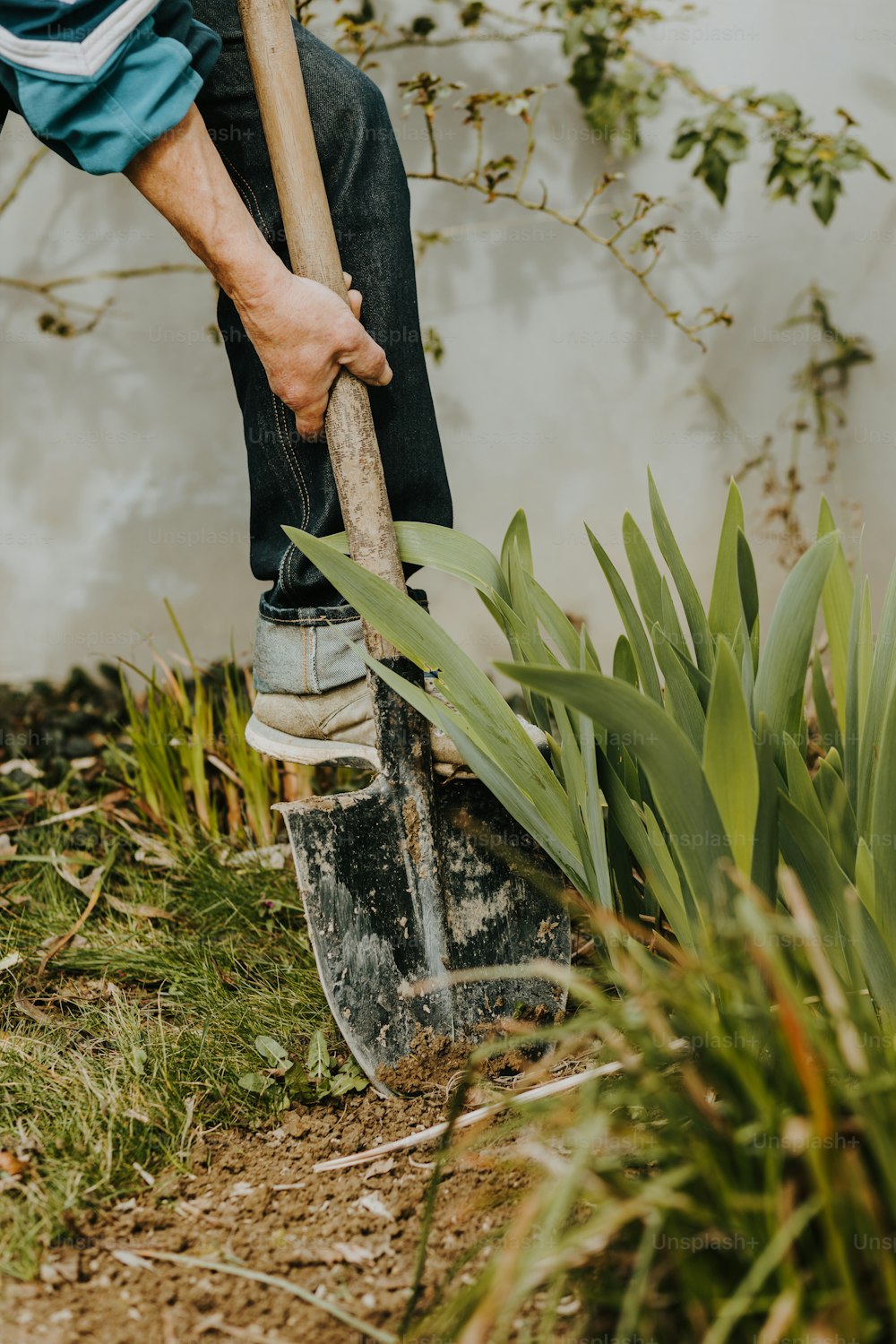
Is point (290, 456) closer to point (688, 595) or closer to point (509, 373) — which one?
point (688, 595)

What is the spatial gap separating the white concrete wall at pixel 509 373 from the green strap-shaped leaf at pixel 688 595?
1.24 metres

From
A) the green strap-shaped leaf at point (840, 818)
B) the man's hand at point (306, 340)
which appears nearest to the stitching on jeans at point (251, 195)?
the man's hand at point (306, 340)

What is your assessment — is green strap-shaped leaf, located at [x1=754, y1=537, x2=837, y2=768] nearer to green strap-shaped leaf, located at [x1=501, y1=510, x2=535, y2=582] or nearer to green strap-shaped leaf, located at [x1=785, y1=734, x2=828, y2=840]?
green strap-shaped leaf, located at [x1=785, y1=734, x2=828, y2=840]

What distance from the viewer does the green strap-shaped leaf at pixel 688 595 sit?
3.71ft

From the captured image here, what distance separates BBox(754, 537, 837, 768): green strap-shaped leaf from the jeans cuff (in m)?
0.55

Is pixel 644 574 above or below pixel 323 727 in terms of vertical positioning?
above

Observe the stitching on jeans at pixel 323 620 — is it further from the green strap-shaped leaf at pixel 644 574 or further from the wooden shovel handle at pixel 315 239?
the green strap-shaped leaf at pixel 644 574

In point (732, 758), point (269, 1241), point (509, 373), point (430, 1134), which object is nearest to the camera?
point (732, 758)

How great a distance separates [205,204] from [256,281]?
93mm

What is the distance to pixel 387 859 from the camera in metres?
1.22

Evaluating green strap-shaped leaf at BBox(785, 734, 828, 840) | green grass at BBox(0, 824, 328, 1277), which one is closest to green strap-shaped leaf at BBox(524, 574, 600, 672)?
green strap-shaped leaf at BBox(785, 734, 828, 840)

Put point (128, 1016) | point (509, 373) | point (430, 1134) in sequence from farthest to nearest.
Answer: point (509, 373) < point (128, 1016) < point (430, 1134)

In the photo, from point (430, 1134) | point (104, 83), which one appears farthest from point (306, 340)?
point (430, 1134)

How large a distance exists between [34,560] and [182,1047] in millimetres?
1505
